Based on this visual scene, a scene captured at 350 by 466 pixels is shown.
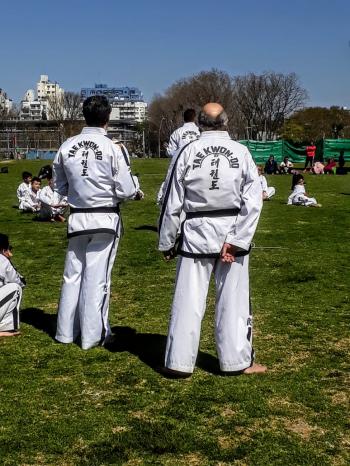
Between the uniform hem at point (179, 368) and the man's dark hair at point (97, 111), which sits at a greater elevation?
the man's dark hair at point (97, 111)

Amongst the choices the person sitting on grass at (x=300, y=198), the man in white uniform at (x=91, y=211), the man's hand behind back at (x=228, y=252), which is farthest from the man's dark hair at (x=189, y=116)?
the person sitting on grass at (x=300, y=198)

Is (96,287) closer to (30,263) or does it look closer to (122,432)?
(122,432)

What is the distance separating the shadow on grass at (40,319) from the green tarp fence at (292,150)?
34.6 m

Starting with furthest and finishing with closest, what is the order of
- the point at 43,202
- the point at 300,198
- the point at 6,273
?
1. the point at 300,198
2. the point at 43,202
3. the point at 6,273

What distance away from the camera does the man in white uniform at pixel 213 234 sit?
17.1 feet

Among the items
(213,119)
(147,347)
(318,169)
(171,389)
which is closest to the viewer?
(171,389)

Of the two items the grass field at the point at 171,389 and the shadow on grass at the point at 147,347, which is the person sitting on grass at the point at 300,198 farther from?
the shadow on grass at the point at 147,347

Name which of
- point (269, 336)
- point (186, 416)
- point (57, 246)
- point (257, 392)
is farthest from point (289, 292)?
point (57, 246)

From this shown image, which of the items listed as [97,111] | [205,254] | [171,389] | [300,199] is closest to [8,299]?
[97,111]

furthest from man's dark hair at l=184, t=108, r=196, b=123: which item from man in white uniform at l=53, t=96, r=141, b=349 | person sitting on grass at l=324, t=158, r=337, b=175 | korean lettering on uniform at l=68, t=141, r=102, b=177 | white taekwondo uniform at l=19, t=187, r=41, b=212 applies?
person sitting on grass at l=324, t=158, r=337, b=175

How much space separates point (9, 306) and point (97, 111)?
2.17 meters

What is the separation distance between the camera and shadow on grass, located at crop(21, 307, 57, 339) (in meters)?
6.93

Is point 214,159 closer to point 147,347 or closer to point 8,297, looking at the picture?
point 147,347

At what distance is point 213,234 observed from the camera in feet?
17.2
